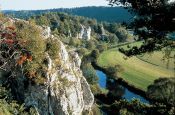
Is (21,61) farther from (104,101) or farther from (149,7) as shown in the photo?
(104,101)

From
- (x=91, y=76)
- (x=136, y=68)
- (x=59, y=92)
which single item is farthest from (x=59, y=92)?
(x=91, y=76)

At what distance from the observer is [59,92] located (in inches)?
1897

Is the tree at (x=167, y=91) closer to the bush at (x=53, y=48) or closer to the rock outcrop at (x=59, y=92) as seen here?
the rock outcrop at (x=59, y=92)

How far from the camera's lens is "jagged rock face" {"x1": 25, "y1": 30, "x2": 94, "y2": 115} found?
46.5 m

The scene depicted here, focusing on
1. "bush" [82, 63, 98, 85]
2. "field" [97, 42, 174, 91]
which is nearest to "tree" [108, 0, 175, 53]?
"field" [97, 42, 174, 91]

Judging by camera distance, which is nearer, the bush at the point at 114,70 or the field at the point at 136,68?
the field at the point at 136,68

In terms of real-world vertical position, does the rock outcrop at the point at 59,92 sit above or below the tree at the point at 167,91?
below

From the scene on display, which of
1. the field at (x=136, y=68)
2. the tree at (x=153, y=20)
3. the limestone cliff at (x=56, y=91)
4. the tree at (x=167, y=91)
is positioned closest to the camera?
the tree at (x=167, y=91)

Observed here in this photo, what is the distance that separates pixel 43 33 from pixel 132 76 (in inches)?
2249

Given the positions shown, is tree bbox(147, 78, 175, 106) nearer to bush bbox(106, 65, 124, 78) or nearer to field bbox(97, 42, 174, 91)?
field bbox(97, 42, 174, 91)

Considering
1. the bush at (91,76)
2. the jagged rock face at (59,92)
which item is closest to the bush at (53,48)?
the jagged rock face at (59,92)

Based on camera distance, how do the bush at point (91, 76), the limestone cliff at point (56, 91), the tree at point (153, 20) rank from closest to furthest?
the tree at point (153, 20), the limestone cliff at point (56, 91), the bush at point (91, 76)

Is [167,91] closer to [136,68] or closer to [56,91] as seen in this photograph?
[56,91]

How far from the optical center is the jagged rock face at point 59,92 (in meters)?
46.5
